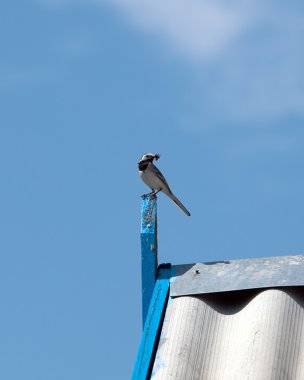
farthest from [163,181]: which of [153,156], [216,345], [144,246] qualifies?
[216,345]

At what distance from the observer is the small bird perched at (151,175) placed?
1188 cm

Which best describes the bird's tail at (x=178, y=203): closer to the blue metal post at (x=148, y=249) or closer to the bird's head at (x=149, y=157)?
the bird's head at (x=149, y=157)

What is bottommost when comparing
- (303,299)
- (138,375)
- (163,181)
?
(138,375)

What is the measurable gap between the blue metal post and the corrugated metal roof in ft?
0.67

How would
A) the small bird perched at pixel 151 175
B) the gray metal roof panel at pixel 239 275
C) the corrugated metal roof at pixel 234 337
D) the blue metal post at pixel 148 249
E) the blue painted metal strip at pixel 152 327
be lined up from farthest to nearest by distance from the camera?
the small bird perched at pixel 151 175
the blue metal post at pixel 148 249
the gray metal roof panel at pixel 239 275
the blue painted metal strip at pixel 152 327
the corrugated metal roof at pixel 234 337

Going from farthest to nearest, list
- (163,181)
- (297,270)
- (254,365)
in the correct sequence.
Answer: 1. (163,181)
2. (297,270)
3. (254,365)

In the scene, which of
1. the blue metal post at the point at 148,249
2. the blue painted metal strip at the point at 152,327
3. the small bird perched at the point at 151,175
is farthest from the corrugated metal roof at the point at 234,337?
the small bird perched at the point at 151,175

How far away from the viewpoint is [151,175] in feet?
39.4

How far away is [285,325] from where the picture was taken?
7.50m

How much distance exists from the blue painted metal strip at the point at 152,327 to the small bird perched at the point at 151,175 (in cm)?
364

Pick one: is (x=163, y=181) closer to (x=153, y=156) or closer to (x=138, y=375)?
(x=153, y=156)

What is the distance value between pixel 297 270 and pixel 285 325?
0.43 meters

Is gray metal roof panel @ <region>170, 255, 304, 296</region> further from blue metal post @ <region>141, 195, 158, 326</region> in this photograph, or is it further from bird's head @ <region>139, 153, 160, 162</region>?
bird's head @ <region>139, 153, 160, 162</region>

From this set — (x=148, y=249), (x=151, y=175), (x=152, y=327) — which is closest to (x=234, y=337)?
(x=152, y=327)
